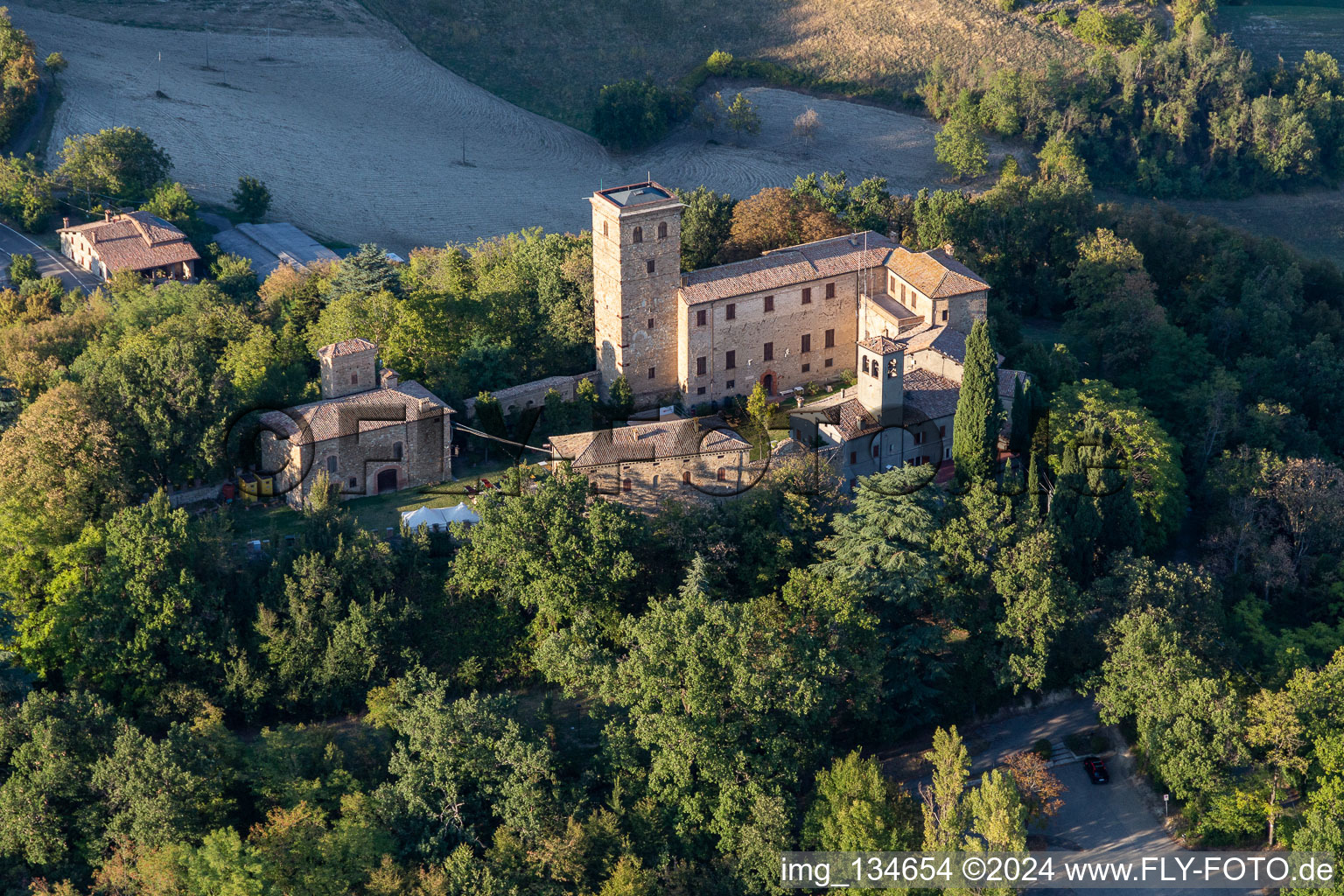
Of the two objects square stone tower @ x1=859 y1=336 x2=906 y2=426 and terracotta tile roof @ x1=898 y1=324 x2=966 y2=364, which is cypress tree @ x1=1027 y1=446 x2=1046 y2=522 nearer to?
square stone tower @ x1=859 y1=336 x2=906 y2=426

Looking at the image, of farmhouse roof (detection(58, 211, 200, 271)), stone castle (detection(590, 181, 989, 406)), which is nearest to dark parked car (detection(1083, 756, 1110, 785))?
stone castle (detection(590, 181, 989, 406))

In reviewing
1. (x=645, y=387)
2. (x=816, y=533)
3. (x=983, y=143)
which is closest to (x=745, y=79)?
(x=983, y=143)

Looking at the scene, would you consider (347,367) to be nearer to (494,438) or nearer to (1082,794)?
(494,438)

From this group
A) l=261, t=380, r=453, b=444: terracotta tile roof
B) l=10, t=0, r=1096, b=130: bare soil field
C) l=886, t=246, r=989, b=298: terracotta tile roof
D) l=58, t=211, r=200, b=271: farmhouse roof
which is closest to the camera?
l=261, t=380, r=453, b=444: terracotta tile roof

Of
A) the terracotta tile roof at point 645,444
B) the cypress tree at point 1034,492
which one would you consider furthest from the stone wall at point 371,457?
the cypress tree at point 1034,492

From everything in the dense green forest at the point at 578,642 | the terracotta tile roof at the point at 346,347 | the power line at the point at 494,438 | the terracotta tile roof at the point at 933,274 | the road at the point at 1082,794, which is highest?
the terracotta tile roof at the point at 933,274

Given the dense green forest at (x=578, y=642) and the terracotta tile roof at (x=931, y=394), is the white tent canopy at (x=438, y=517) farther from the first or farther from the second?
the terracotta tile roof at (x=931, y=394)

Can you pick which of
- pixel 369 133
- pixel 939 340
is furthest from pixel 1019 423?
pixel 369 133
